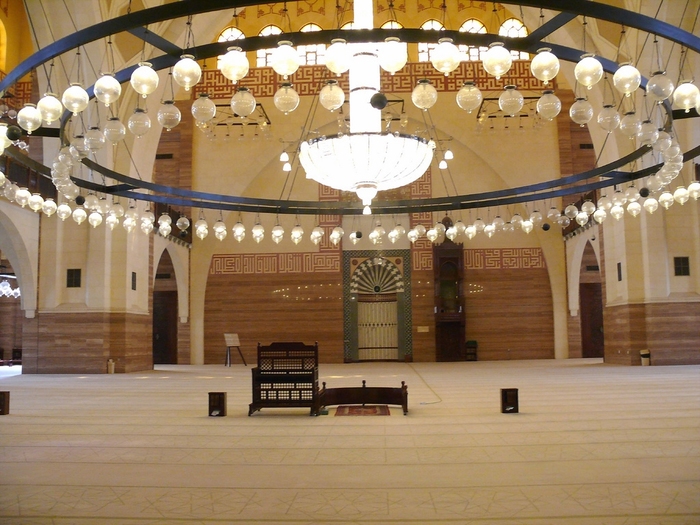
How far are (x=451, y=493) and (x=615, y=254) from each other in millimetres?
10552

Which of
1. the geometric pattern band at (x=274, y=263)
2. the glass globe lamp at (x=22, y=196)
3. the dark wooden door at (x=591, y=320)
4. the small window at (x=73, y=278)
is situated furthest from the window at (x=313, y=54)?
the glass globe lamp at (x=22, y=196)

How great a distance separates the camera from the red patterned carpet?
5.69 meters

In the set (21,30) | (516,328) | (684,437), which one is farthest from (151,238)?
(684,437)

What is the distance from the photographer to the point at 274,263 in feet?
53.8

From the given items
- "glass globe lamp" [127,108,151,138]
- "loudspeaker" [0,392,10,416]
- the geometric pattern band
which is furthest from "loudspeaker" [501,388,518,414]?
the geometric pattern band

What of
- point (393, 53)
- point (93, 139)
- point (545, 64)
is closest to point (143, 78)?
point (93, 139)

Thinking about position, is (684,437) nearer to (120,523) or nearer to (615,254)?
(120,523)

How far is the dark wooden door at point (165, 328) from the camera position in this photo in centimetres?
1670

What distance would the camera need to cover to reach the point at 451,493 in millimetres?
2998

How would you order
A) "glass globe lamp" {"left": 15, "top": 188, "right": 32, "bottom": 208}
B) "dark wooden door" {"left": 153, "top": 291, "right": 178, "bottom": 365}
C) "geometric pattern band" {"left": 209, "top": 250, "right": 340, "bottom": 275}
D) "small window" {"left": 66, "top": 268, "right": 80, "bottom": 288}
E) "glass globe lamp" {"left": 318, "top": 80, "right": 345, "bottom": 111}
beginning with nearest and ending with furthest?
"glass globe lamp" {"left": 318, "top": 80, "right": 345, "bottom": 111} < "glass globe lamp" {"left": 15, "top": 188, "right": 32, "bottom": 208} < "small window" {"left": 66, "top": 268, "right": 80, "bottom": 288} < "geometric pattern band" {"left": 209, "top": 250, "right": 340, "bottom": 275} < "dark wooden door" {"left": 153, "top": 291, "right": 178, "bottom": 365}

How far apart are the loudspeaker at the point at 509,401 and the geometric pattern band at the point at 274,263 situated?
10.9 meters

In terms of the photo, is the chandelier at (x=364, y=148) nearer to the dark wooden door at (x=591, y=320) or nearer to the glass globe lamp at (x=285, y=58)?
the glass globe lamp at (x=285, y=58)

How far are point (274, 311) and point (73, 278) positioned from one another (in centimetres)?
537

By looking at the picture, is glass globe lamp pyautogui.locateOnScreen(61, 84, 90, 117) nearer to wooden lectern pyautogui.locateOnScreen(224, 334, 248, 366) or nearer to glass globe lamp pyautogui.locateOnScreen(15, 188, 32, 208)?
glass globe lamp pyautogui.locateOnScreen(15, 188, 32, 208)
